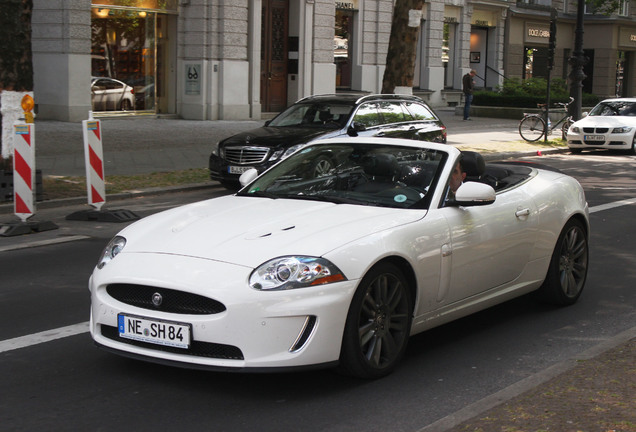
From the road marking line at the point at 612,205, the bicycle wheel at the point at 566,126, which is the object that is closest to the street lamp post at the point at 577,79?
the bicycle wheel at the point at 566,126

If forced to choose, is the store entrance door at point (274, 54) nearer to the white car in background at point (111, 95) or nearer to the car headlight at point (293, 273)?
the white car in background at point (111, 95)

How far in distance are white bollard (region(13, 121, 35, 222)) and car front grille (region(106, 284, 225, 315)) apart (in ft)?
20.1

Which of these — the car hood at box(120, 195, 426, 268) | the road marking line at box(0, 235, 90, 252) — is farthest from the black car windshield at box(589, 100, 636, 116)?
the car hood at box(120, 195, 426, 268)

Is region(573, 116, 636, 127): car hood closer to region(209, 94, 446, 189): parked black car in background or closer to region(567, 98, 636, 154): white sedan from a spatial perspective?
region(567, 98, 636, 154): white sedan

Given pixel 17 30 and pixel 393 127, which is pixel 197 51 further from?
pixel 17 30

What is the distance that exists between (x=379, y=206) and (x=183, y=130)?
19.0m

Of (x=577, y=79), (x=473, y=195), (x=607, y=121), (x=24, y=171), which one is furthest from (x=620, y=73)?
(x=473, y=195)

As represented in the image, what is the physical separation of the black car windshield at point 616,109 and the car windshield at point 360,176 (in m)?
19.4

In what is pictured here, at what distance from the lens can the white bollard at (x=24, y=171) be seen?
10828 millimetres

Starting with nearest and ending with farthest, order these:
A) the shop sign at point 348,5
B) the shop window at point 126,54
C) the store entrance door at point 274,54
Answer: the shop window at point 126,54
the store entrance door at point 274,54
the shop sign at point 348,5

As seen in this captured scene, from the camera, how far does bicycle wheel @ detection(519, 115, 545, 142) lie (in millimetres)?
25844

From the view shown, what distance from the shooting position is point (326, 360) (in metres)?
5.10

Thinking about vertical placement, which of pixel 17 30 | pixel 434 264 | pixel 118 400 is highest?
pixel 17 30

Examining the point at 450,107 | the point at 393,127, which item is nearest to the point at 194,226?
the point at 393,127
